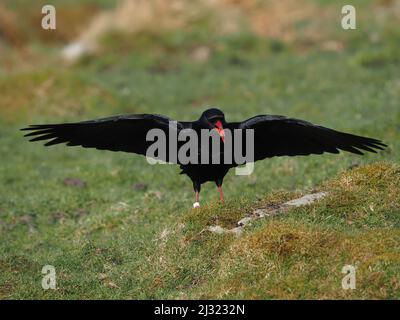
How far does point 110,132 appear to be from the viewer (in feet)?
27.9

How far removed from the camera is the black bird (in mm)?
7992

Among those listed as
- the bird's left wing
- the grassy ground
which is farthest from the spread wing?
the bird's left wing

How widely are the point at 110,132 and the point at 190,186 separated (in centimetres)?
299

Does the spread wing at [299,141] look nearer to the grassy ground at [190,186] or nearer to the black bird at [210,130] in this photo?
the black bird at [210,130]

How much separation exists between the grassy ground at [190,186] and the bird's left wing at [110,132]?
0.94m

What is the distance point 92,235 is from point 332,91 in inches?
353

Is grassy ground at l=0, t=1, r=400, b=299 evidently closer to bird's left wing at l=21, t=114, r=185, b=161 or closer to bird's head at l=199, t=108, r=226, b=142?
bird's head at l=199, t=108, r=226, b=142

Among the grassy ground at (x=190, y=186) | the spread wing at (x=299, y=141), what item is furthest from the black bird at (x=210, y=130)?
the grassy ground at (x=190, y=186)

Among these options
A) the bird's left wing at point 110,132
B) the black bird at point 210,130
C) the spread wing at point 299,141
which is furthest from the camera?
the spread wing at point 299,141

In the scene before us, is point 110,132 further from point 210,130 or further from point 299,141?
point 299,141

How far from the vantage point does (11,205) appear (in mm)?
10680

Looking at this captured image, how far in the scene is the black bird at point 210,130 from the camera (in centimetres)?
799
